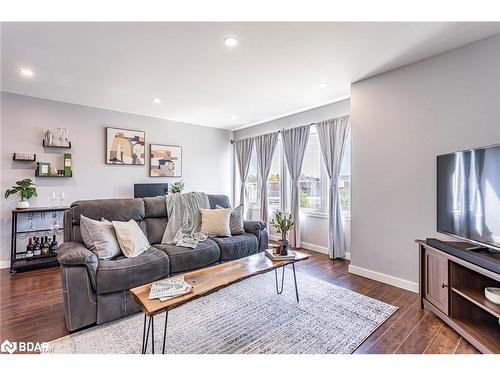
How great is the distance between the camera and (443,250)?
2018 mm

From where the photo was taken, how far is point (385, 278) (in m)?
2.87

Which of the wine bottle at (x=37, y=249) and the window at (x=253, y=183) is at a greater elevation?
the window at (x=253, y=183)

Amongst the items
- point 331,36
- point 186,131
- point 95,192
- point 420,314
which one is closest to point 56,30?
point 331,36

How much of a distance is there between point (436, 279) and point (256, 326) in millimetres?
1598

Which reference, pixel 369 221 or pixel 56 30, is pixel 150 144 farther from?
pixel 369 221

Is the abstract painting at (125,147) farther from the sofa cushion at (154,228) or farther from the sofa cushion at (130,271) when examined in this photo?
the sofa cushion at (130,271)

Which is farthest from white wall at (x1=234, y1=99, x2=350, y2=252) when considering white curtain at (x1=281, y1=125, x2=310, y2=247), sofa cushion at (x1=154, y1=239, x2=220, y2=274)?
sofa cushion at (x1=154, y1=239, x2=220, y2=274)

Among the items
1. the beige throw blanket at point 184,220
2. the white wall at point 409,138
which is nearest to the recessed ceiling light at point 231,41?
the white wall at point 409,138

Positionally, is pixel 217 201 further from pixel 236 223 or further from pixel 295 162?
pixel 295 162

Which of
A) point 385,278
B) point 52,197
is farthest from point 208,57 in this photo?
point 52,197

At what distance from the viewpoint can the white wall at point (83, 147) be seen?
11.5 feet

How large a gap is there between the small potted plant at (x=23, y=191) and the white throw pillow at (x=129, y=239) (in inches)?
75.7

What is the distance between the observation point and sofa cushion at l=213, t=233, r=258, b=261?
3012 millimetres
